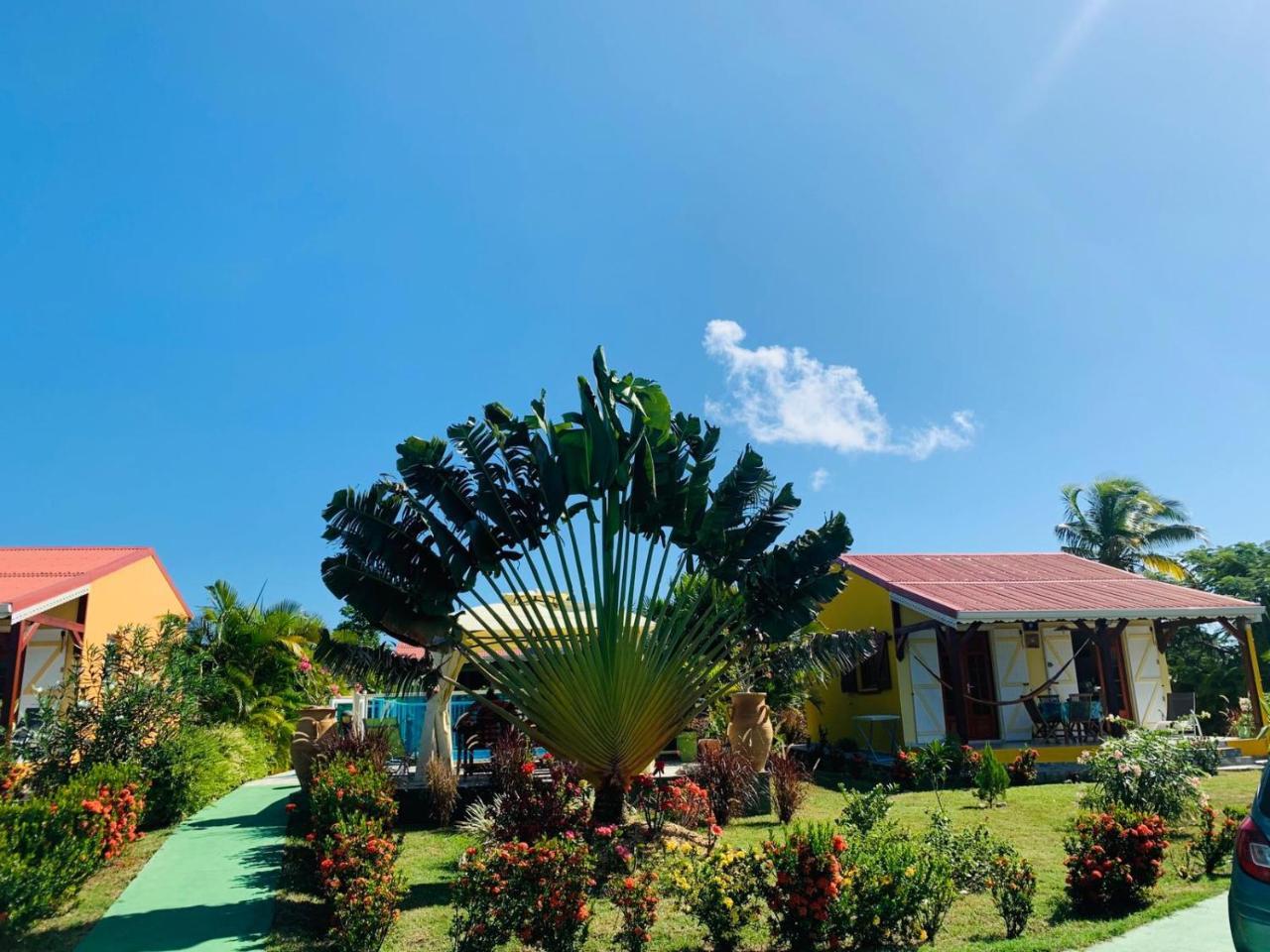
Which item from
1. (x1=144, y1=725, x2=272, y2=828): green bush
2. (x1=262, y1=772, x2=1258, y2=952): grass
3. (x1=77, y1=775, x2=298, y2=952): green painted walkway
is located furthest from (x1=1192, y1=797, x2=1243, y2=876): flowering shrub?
(x1=144, y1=725, x2=272, y2=828): green bush

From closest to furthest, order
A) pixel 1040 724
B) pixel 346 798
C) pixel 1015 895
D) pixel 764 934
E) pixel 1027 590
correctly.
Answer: pixel 1015 895, pixel 764 934, pixel 346 798, pixel 1040 724, pixel 1027 590

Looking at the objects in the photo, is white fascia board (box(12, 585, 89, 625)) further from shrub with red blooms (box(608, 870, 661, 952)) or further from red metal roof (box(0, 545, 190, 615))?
shrub with red blooms (box(608, 870, 661, 952))

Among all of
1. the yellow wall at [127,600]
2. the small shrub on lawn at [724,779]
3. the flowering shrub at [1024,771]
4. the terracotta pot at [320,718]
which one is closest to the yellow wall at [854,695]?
the flowering shrub at [1024,771]

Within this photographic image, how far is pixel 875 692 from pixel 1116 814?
11853 millimetres

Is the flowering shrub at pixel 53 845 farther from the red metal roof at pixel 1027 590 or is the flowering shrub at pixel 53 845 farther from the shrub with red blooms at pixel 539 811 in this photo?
the red metal roof at pixel 1027 590

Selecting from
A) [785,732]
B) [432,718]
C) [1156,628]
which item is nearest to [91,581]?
[432,718]

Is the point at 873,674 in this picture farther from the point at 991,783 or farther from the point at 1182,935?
the point at 1182,935

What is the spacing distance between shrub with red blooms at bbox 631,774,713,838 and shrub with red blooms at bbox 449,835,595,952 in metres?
3.16

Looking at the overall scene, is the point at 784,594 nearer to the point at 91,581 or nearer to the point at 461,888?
the point at 461,888

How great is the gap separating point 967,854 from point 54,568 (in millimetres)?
18237

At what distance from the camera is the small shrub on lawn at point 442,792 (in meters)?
11.1

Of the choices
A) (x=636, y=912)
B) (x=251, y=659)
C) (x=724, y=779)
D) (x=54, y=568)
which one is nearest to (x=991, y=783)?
(x=724, y=779)

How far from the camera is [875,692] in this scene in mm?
18625

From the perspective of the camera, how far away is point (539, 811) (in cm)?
789
